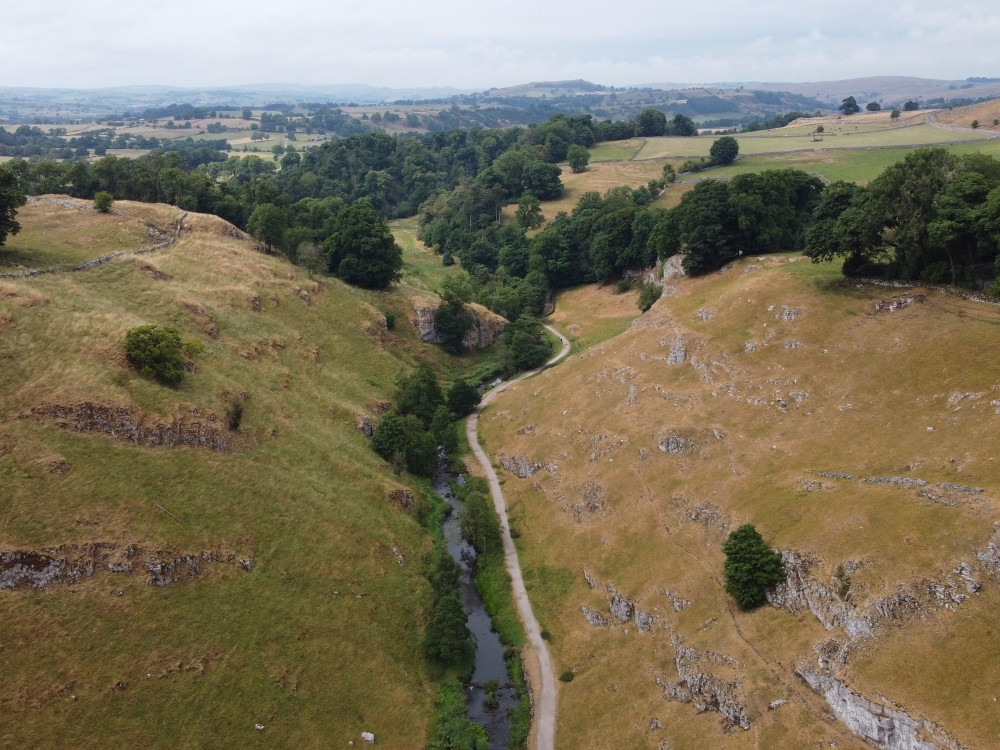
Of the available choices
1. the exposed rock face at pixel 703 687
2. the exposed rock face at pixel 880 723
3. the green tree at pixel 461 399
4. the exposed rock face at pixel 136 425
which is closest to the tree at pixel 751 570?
the exposed rock face at pixel 703 687

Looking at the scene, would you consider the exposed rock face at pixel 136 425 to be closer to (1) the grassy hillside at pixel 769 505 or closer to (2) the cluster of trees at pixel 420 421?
(2) the cluster of trees at pixel 420 421

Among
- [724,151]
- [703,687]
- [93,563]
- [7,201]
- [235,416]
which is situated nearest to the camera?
[703,687]

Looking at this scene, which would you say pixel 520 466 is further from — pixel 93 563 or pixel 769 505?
pixel 93 563

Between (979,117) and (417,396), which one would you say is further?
(979,117)

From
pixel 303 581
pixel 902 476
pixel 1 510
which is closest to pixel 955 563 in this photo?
pixel 902 476

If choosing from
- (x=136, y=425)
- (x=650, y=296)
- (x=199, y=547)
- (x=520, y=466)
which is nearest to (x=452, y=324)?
(x=650, y=296)
